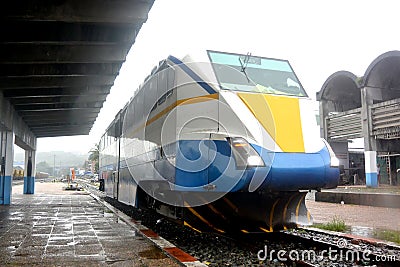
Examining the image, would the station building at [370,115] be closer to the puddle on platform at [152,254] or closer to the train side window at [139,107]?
the train side window at [139,107]

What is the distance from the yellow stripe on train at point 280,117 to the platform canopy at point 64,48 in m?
3.20

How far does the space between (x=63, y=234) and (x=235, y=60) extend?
5.01 metres

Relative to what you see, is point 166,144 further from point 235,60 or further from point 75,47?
point 75,47

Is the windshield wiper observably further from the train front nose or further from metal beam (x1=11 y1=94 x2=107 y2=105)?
metal beam (x1=11 y1=94 x2=107 y2=105)

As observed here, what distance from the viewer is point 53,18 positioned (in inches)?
311

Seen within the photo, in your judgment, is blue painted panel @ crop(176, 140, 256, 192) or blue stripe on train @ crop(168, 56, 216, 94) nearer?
blue painted panel @ crop(176, 140, 256, 192)

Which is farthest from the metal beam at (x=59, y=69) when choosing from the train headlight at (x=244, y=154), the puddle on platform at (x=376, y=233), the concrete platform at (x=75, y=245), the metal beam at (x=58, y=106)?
the puddle on platform at (x=376, y=233)

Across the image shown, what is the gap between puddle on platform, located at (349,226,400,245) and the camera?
7838mm

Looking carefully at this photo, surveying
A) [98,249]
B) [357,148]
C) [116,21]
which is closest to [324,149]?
[98,249]

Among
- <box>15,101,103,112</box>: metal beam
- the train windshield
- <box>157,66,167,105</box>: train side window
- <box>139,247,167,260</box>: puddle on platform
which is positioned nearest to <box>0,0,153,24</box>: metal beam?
<box>157,66,167,105</box>: train side window

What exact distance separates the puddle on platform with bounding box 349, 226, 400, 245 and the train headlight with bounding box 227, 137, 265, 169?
351cm

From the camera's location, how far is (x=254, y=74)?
7.57 m

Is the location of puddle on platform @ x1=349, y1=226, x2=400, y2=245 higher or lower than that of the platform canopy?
lower

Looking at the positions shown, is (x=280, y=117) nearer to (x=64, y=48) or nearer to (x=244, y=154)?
(x=244, y=154)
